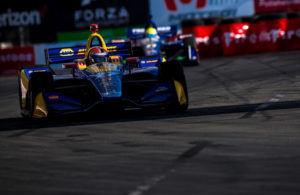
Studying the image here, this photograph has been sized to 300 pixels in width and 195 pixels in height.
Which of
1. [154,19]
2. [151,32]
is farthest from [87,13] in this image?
[151,32]

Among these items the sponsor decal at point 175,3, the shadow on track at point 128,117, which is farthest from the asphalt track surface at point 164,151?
the sponsor decal at point 175,3

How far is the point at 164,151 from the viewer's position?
6367 mm

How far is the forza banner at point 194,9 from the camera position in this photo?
89.1ft

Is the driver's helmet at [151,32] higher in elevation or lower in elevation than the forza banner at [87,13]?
lower

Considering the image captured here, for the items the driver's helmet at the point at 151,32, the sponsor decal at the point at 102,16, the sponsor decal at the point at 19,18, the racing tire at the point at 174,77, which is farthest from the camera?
the sponsor decal at the point at 19,18

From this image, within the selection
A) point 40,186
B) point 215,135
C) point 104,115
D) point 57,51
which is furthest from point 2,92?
point 40,186

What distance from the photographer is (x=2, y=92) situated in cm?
1630

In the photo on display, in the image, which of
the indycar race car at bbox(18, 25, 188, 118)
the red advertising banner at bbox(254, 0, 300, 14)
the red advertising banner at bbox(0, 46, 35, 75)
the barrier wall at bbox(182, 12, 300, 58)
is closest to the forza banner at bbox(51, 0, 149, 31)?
the red advertising banner at bbox(0, 46, 35, 75)

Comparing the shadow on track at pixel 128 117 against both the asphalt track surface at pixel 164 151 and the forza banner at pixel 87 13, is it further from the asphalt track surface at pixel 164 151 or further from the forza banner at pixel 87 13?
the forza banner at pixel 87 13

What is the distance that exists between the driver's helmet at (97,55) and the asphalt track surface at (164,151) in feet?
3.22

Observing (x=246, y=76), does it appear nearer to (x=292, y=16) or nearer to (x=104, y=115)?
(x=104, y=115)

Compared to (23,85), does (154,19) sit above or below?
above

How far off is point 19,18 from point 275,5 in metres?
11.2

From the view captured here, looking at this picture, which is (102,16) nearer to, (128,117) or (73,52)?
(73,52)
